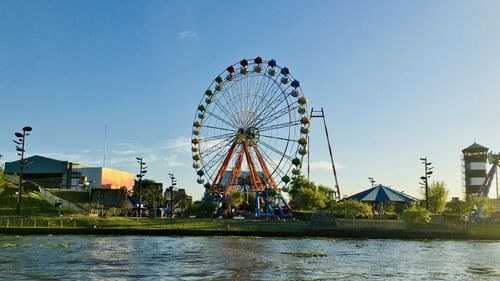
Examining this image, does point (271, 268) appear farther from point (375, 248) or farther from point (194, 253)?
point (375, 248)

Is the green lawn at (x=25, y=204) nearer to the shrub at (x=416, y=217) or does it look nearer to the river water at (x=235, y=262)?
the river water at (x=235, y=262)

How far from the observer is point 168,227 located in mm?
71000

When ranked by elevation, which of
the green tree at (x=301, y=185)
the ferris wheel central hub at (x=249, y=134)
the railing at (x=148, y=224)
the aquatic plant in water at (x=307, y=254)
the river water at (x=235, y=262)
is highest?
the ferris wheel central hub at (x=249, y=134)

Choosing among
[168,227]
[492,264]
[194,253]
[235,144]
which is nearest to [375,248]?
[492,264]

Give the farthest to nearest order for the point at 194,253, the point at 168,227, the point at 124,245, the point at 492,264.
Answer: the point at 168,227
the point at 124,245
the point at 194,253
the point at 492,264

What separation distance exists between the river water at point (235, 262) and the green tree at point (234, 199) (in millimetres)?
45918

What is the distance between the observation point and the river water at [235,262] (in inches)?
1230

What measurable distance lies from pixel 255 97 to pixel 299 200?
24336mm

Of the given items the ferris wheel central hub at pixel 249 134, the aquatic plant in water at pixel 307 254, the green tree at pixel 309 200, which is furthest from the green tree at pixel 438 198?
the aquatic plant in water at pixel 307 254

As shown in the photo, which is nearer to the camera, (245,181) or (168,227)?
(168,227)

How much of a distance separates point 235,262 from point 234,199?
205ft

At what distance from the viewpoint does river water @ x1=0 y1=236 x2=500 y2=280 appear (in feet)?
→ 103

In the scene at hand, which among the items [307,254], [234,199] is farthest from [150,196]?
[307,254]

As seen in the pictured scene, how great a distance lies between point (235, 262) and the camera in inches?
1478
